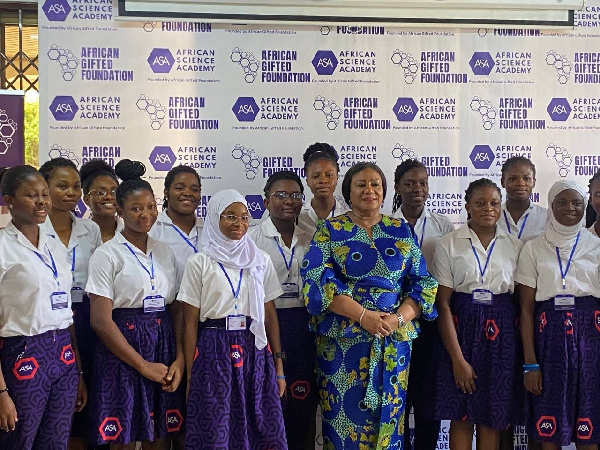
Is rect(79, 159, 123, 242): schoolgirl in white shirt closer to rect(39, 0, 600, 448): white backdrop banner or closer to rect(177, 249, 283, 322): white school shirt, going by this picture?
rect(177, 249, 283, 322): white school shirt

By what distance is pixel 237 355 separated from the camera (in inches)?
111

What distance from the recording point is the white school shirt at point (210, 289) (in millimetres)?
2832

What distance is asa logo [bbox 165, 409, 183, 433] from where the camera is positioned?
291cm

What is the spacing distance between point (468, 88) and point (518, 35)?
533 mm

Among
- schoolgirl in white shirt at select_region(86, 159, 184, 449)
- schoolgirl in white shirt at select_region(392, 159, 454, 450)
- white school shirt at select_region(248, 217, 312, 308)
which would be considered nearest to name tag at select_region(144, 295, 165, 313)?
schoolgirl in white shirt at select_region(86, 159, 184, 449)

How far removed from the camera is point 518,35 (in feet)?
14.9

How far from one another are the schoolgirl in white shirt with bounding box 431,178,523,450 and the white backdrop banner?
132cm

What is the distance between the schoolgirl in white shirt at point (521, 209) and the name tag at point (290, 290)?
1231mm

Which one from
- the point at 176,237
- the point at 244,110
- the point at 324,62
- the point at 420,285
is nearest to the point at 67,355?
the point at 176,237

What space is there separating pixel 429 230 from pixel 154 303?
1.57 metres

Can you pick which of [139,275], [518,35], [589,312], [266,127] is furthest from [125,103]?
[589,312]

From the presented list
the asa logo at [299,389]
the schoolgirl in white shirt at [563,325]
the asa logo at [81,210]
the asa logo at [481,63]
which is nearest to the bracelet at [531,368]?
the schoolgirl in white shirt at [563,325]

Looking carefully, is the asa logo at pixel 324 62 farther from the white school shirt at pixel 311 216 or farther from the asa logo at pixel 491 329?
the asa logo at pixel 491 329

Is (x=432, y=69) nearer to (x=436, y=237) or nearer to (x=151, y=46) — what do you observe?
(x=436, y=237)
